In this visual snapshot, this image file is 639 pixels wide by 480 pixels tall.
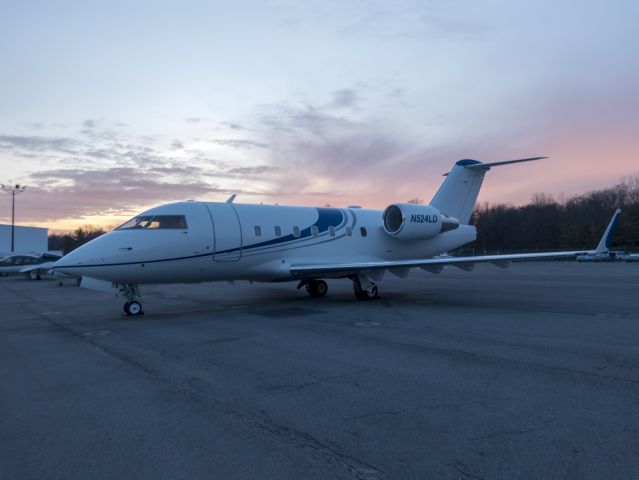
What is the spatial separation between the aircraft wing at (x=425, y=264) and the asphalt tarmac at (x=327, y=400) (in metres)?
3.16

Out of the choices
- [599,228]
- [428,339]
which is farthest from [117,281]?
[599,228]

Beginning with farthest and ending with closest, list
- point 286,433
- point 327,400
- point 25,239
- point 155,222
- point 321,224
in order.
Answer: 1. point 25,239
2. point 321,224
3. point 155,222
4. point 327,400
5. point 286,433

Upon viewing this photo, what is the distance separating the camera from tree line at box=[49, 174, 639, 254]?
6894cm

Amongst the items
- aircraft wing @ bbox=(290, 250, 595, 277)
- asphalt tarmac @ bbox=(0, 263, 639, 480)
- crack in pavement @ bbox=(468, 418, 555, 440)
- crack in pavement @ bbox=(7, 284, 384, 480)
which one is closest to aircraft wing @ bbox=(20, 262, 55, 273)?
aircraft wing @ bbox=(290, 250, 595, 277)

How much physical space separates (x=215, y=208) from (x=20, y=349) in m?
6.83

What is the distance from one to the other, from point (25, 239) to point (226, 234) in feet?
258

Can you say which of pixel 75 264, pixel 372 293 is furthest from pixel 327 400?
pixel 372 293

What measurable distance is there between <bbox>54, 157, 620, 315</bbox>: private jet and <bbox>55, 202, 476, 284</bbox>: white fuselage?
3 centimetres

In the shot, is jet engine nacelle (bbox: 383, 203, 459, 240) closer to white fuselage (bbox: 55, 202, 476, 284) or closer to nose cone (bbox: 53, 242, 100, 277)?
white fuselage (bbox: 55, 202, 476, 284)

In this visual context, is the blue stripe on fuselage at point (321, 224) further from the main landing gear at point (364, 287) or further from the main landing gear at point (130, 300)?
the main landing gear at point (130, 300)

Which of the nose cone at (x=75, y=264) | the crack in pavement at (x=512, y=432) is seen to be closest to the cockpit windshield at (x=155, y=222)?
the nose cone at (x=75, y=264)

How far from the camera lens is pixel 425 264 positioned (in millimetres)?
14633

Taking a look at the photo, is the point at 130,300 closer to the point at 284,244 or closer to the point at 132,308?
the point at 132,308

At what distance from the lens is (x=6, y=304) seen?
61.7ft
